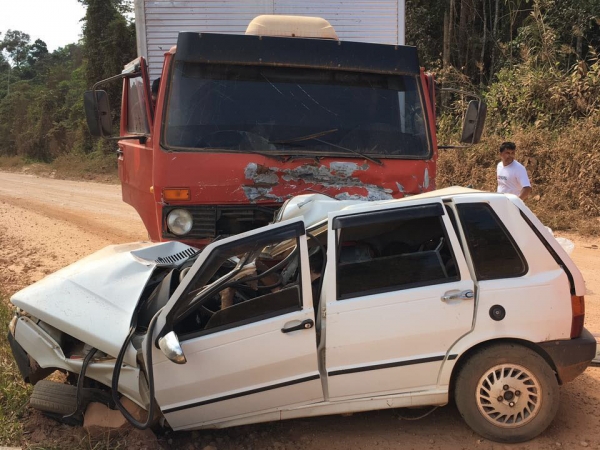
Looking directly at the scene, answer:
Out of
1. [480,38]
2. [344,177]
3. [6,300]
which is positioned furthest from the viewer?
[480,38]

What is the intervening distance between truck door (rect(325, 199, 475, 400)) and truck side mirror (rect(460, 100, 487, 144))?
77.7 inches

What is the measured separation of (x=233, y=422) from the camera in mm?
3287

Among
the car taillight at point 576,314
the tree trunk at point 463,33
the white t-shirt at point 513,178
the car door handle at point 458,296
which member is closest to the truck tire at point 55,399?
the car door handle at point 458,296

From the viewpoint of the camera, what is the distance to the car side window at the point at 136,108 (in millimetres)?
5230

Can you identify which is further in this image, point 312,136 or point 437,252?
point 312,136

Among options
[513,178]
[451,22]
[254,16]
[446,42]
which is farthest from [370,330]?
[451,22]

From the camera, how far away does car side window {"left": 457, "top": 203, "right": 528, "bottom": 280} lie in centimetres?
319

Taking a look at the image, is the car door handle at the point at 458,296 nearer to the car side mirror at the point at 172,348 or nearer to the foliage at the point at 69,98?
the car side mirror at the point at 172,348

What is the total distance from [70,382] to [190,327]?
1.12 m

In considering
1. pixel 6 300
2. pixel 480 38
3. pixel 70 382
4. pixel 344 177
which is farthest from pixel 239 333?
pixel 480 38

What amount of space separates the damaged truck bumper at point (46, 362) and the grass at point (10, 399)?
A: 258 millimetres

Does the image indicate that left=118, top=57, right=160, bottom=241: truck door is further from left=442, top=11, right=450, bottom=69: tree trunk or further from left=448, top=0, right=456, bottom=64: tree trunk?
left=448, top=0, right=456, bottom=64: tree trunk

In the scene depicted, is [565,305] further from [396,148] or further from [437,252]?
[396,148]

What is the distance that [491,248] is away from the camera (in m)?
3.21
